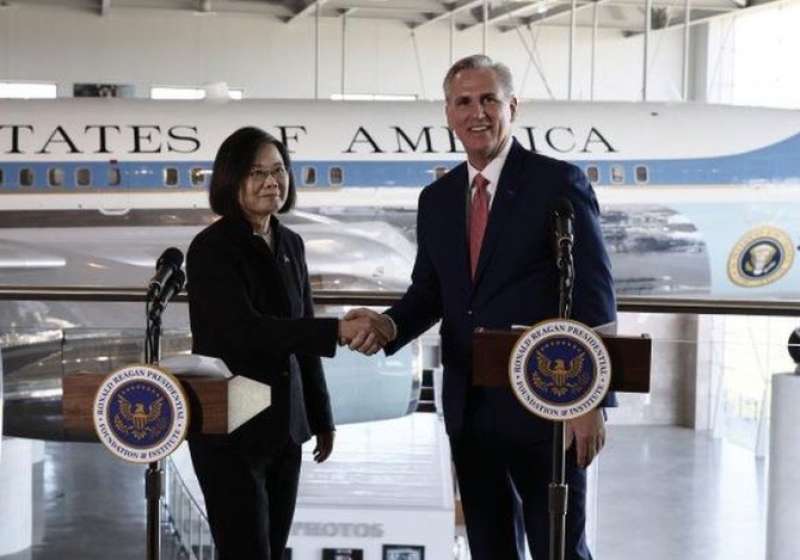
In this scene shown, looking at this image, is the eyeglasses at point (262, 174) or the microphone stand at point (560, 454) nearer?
the microphone stand at point (560, 454)

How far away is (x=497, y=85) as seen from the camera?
3.14 meters

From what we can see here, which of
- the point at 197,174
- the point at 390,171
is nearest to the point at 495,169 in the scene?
the point at 390,171

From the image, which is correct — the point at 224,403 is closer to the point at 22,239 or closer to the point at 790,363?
the point at 790,363

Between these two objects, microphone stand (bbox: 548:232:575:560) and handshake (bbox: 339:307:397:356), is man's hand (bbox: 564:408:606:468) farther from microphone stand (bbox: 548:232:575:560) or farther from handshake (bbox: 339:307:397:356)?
handshake (bbox: 339:307:397:356)

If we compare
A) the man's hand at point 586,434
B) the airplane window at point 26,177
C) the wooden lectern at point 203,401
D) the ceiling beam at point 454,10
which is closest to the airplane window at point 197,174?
the airplane window at point 26,177

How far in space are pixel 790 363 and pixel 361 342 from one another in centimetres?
160

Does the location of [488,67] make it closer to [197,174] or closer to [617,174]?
[197,174]

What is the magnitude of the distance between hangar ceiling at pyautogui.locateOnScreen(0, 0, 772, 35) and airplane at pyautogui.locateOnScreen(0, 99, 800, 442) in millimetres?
10889

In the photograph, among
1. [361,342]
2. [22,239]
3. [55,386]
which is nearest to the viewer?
[361,342]

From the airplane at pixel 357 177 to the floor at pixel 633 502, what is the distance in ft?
23.2

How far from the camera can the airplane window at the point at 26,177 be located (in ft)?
40.1

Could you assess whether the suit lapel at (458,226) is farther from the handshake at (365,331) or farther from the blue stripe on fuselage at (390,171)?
the blue stripe on fuselage at (390,171)

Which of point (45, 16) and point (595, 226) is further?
point (45, 16)

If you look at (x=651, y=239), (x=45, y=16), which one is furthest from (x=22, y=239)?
(x=45, y=16)
